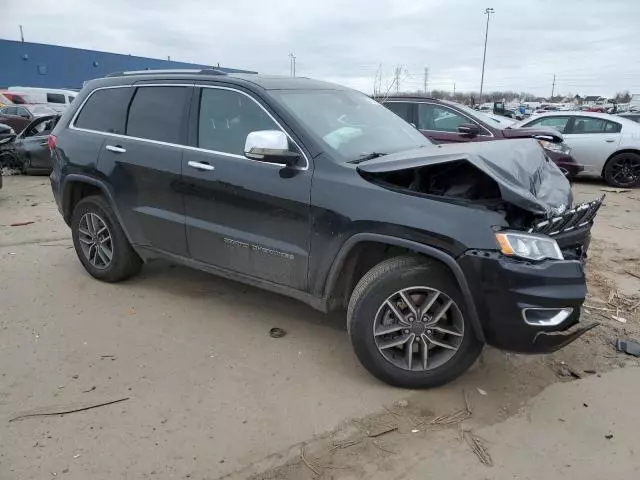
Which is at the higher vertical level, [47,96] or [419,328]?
[47,96]

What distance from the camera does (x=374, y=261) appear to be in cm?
343

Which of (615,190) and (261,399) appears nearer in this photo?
(261,399)

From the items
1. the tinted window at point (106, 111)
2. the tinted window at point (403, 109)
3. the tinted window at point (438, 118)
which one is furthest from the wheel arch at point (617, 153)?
the tinted window at point (106, 111)

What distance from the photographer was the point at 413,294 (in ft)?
10.3

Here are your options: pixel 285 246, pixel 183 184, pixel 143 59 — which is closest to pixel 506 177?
pixel 285 246

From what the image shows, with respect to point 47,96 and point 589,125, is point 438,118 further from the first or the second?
point 47,96

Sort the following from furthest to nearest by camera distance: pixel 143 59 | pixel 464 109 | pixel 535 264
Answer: pixel 143 59, pixel 464 109, pixel 535 264

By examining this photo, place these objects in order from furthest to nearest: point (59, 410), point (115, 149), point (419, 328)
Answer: point (115, 149) → point (419, 328) → point (59, 410)

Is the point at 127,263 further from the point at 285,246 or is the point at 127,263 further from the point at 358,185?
the point at 358,185

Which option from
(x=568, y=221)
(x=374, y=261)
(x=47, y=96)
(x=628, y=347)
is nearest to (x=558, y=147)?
(x=628, y=347)

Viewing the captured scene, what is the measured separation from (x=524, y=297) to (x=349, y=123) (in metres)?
1.81

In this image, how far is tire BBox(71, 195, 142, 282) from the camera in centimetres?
464

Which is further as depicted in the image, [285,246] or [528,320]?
[285,246]

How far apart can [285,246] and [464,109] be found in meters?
6.81
